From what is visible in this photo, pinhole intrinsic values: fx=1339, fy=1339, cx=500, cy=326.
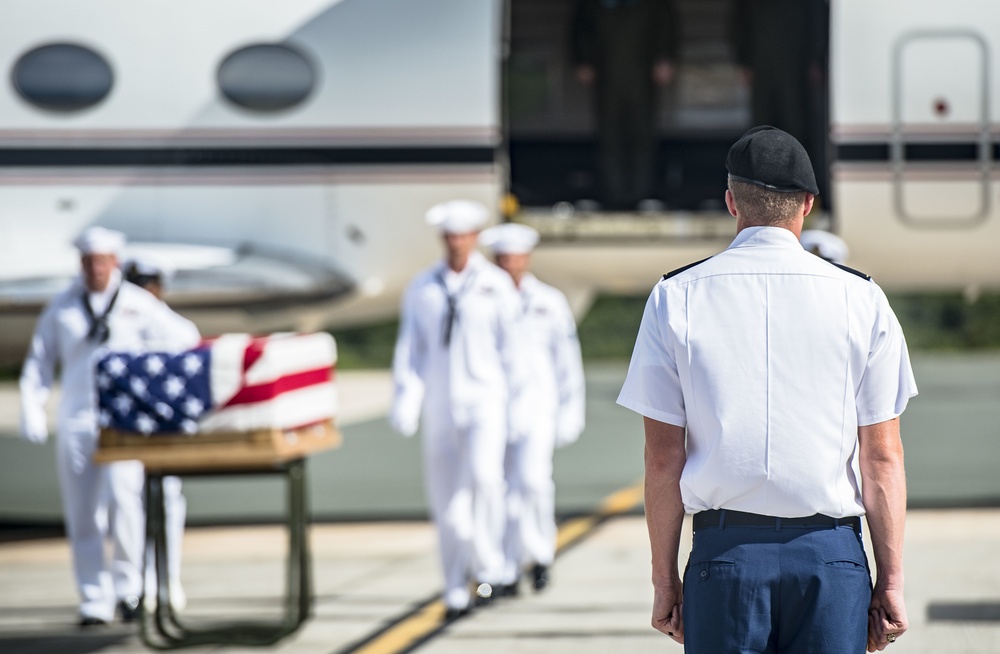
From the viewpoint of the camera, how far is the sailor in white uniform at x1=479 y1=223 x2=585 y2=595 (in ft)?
21.7

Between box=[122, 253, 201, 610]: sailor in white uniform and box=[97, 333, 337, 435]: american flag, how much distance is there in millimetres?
889

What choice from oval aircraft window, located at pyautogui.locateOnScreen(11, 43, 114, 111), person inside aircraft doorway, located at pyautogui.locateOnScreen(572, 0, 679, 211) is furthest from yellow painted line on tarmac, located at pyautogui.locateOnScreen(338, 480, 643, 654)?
oval aircraft window, located at pyautogui.locateOnScreen(11, 43, 114, 111)

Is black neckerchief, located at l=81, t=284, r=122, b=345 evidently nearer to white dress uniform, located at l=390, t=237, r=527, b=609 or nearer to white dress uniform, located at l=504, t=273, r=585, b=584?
white dress uniform, located at l=390, t=237, r=527, b=609

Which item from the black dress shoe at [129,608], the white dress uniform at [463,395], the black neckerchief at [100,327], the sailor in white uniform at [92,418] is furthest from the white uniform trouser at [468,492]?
the black neckerchief at [100,327]

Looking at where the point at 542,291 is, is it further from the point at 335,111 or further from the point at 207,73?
the point at 207,73

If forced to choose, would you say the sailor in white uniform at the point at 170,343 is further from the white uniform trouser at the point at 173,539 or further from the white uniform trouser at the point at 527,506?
the white uniform trouser at the point at 527,506

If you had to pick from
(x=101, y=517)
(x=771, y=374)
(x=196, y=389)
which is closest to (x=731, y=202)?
(x=771, y=374)

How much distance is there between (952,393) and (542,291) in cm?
1224

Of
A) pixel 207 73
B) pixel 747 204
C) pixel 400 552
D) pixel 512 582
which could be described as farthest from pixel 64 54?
pixel 747 204

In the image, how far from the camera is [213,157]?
8336 millimetres

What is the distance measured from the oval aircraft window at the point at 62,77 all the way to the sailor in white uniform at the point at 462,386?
3.05 m

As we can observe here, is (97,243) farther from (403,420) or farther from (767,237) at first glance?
(767,237)

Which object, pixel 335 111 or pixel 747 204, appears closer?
pixel 747 204

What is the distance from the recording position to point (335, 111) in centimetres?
830
